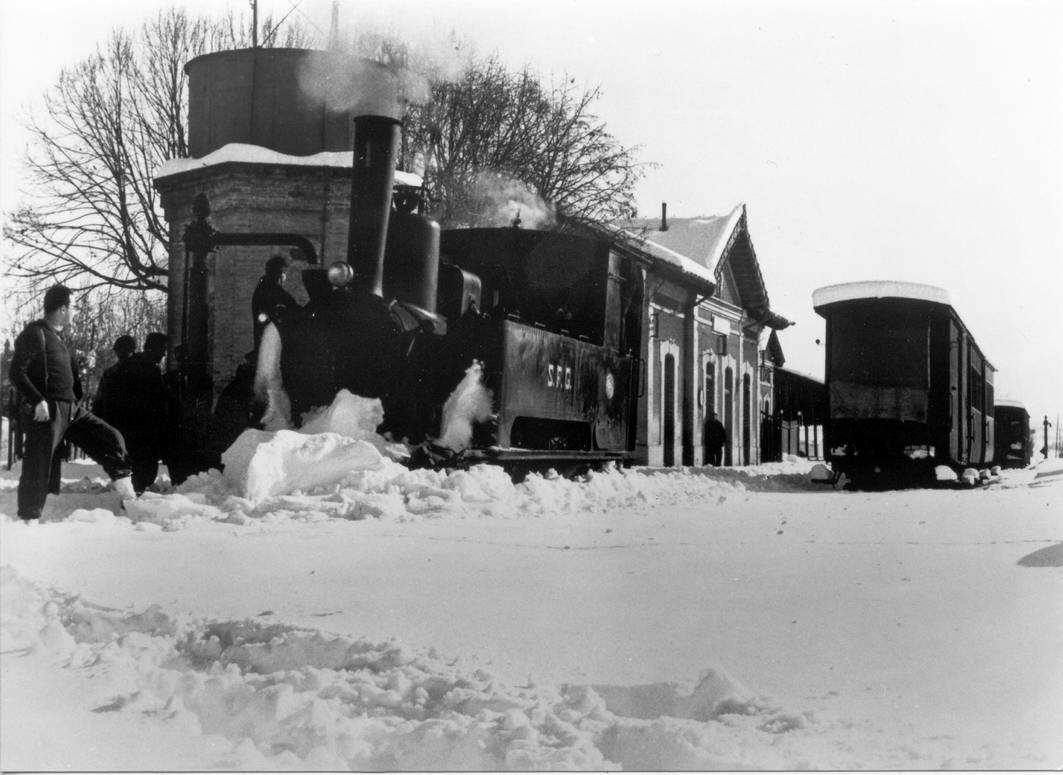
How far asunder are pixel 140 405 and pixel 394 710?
6.57m

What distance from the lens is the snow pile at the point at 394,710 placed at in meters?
2.65

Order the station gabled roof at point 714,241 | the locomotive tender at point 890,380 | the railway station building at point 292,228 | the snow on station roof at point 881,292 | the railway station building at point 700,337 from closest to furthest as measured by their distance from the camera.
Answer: the railway station building at point 292,228 → the snow on station roof at point 881,292 → the locomotive tender at point 890,380 → the railway station building at point 700,337 → the station gabled roof at point 714,241

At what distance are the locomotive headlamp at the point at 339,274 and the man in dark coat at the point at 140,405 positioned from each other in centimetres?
156

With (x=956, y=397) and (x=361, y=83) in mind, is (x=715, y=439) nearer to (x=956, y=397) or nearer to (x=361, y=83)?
(x=956, y=397)

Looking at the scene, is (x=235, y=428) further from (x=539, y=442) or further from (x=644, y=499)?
(x=644, y=499)

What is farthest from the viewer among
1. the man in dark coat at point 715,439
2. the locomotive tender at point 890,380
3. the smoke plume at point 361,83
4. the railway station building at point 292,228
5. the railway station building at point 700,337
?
the man in dark coat at point 715,439

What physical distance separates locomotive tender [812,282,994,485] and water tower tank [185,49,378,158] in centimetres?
722

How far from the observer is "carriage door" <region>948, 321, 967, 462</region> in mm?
14219

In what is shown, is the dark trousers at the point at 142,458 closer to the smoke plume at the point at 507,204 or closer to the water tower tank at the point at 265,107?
the water tower tank at the point at 265,107

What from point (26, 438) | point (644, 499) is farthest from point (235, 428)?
point (644, 499)

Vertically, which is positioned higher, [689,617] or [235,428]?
[235,428]

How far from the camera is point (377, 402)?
8.59m

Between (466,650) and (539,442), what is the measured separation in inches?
256

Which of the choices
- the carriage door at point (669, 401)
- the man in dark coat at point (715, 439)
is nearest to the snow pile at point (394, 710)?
the carriage door at point (669, 401)
